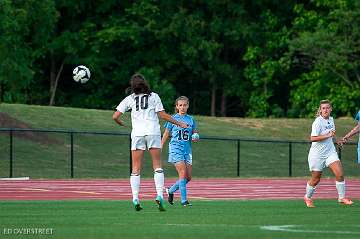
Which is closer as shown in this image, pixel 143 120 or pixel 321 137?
Answer: pixel 143 120

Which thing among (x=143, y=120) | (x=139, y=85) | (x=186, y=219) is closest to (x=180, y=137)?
(x=143, y=120)

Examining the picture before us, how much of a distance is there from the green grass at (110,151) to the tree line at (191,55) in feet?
42.0

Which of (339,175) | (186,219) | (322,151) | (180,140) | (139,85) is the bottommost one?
(186,219)

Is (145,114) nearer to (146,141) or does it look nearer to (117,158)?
(146,141)

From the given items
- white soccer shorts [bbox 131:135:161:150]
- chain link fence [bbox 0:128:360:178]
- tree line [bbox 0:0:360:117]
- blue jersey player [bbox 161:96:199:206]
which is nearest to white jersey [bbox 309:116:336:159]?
blue jersey player [bbox 161:96:199:206]

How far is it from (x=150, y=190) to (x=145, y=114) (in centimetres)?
1029

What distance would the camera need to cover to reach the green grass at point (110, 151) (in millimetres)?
43156

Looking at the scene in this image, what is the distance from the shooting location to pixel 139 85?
63.8 feet

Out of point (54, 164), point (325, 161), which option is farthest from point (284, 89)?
point (325, 161)

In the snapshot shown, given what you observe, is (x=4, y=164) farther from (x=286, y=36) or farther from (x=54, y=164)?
(x=286, y=36)

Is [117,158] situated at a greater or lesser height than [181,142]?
lesser

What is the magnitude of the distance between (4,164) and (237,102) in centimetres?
3508

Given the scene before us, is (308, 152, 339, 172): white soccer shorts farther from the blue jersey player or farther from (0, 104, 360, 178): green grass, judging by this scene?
(0, 104, 360, 178): green grass

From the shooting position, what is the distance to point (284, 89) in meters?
73.9
